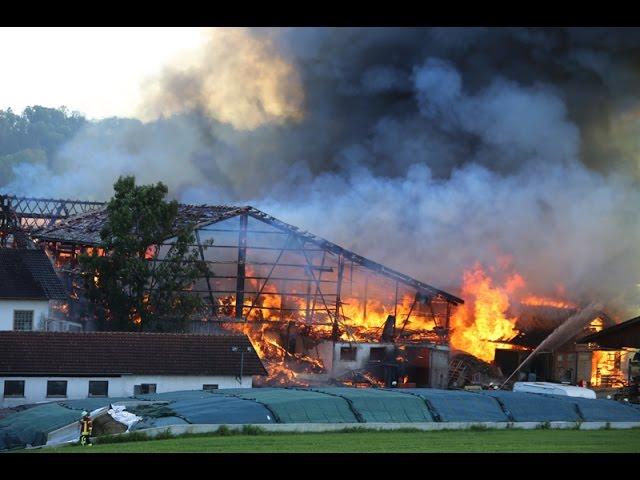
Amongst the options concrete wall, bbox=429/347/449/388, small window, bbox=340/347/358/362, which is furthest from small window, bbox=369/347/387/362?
concrete wall, bbox=429/347/449/388

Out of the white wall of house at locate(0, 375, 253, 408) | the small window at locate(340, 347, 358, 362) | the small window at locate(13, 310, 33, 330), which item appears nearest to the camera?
the white wall of house at locate(0, 375, 253, 408)

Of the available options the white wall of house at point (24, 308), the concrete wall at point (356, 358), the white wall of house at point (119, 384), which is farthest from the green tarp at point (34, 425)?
the concrete wall at point (356, 358)

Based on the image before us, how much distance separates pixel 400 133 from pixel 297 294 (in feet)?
66.9

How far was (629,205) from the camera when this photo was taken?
5594 cm

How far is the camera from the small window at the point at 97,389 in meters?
34.9

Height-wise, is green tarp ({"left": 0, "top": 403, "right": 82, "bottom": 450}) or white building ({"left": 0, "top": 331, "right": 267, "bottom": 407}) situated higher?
white building ({"left": 0, "top": 331, "right": 267, "bottom": 407})

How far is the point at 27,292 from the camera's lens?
1727 inches

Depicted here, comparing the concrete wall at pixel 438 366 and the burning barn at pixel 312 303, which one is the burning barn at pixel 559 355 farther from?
the burning barn at pixel 312 303

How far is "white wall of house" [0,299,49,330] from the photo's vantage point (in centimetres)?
4297

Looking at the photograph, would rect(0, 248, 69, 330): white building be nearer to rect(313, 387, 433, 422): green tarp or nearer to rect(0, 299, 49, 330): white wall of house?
rect(0, 299, 49, 330): white wall of house

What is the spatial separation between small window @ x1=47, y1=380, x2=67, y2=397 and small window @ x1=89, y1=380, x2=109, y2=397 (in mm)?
787

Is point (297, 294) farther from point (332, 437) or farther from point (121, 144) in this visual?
point (121, 144)

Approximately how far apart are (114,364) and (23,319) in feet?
31.5

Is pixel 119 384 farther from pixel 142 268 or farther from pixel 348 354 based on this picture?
pixel 348 354
